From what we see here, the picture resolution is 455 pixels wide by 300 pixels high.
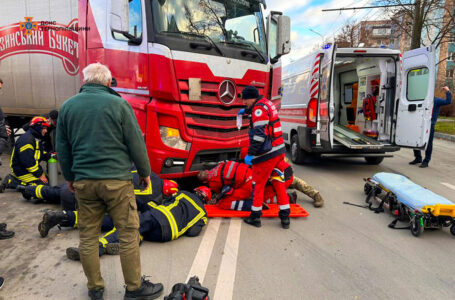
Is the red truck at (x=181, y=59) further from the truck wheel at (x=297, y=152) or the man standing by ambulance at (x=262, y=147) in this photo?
the truck wheel at (x=297, y=152)

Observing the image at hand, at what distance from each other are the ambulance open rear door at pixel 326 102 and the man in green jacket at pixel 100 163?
4667 mm

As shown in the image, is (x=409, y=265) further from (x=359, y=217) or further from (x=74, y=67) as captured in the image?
(x=74, y=67)

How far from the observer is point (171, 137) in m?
4.28

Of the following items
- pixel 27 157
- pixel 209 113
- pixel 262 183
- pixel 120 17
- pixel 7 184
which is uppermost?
pixel 120 17

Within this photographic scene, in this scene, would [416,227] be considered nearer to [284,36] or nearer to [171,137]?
[171,137]

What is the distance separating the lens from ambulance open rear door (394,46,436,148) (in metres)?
6.30

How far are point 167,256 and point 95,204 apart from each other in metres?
1.14

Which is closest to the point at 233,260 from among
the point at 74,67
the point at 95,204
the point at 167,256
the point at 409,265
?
the point at 167,256

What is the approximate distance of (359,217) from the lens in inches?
173

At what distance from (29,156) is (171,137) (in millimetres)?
2513

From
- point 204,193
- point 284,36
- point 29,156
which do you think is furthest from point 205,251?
point 284,36

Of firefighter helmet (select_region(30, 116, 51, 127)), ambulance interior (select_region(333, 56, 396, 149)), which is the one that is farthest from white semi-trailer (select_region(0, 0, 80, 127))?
ambulance interior (select_region(333, 56, 396, 149))

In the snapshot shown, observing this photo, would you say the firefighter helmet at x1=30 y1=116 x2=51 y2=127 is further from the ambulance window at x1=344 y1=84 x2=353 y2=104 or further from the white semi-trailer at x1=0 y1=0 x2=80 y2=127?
the ambulance window at x1=344 y1=84 x2=353 y2=104

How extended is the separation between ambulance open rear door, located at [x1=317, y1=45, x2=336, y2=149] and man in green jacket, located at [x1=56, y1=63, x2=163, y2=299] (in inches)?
184
